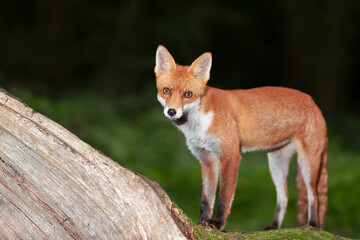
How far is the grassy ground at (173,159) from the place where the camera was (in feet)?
26.2

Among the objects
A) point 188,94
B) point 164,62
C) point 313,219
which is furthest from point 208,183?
point 164,62

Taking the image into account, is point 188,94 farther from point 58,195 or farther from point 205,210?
point 58,195

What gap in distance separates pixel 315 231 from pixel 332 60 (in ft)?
49.9

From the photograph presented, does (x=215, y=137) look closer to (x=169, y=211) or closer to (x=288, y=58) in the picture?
(x=169, y=211)

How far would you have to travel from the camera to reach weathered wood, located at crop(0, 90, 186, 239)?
2.79m

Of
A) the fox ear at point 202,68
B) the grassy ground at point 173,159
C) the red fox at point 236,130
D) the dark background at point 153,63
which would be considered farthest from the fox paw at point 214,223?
the dark background at point 153,63

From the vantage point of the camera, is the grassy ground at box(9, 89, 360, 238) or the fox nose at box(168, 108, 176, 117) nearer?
the fox nose at box(168, 108, 176, 117)

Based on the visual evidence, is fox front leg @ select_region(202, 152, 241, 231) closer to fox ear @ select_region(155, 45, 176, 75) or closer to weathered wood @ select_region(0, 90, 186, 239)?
fox ear @ select_region(155, 45, 176, 75)

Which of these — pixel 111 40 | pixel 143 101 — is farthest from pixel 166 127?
pixel 111 40

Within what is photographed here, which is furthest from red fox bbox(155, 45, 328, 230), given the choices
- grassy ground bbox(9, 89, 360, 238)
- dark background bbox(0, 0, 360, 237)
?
dark background bbox(0, 0, 360, 237)

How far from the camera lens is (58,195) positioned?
2.80 metres

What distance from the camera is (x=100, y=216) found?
279 centimetres

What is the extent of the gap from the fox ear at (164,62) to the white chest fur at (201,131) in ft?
1.62

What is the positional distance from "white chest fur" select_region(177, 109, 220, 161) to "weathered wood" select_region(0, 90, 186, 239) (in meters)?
1.68
